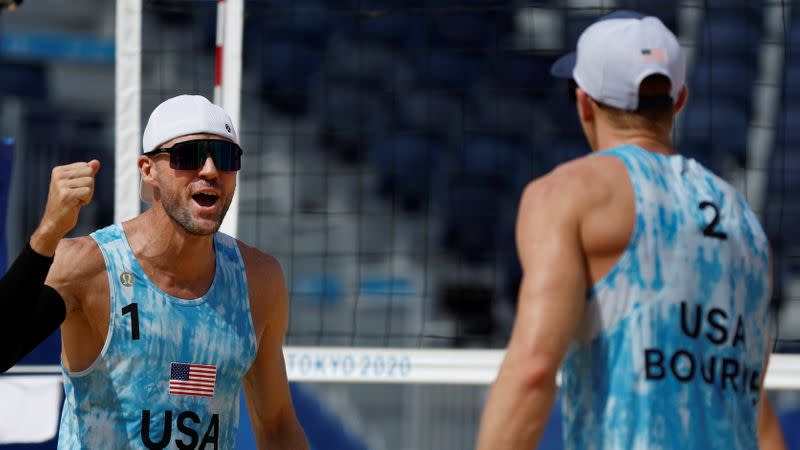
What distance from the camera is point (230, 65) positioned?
6668mm

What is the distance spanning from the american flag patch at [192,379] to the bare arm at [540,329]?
4.85ft

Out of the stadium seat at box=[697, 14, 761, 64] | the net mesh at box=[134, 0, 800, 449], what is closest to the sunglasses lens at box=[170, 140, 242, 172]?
the net mesh at box=[134, 0, 800, 449]

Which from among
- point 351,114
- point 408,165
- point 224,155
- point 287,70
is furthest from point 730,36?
point 224,155

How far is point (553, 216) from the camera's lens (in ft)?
8.36

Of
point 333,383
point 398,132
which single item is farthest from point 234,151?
point 398,132

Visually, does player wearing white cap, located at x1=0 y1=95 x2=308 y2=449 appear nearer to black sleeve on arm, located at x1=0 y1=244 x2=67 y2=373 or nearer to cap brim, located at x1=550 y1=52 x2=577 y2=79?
black sleeve on arm, located at x1=0 y1=244 x2=67 y2=373

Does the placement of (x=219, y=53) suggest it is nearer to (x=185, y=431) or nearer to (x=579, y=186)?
(x=185, y=431)

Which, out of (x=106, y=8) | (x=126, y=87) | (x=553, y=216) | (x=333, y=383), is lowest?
(x=333, y=383)

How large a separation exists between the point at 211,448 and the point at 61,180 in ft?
3.08

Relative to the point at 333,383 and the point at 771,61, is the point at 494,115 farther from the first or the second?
the point at 333,383

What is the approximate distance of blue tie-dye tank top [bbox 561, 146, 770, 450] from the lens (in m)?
2.57

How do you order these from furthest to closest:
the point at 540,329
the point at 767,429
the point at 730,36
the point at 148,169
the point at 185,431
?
the point at 730,36 → the point at 148,169 → the point at 185,431 → the point at 767,429 → the point at 540,329

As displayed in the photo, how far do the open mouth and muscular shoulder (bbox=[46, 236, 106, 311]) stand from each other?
12.9 inches

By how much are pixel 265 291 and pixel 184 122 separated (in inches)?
23.3
